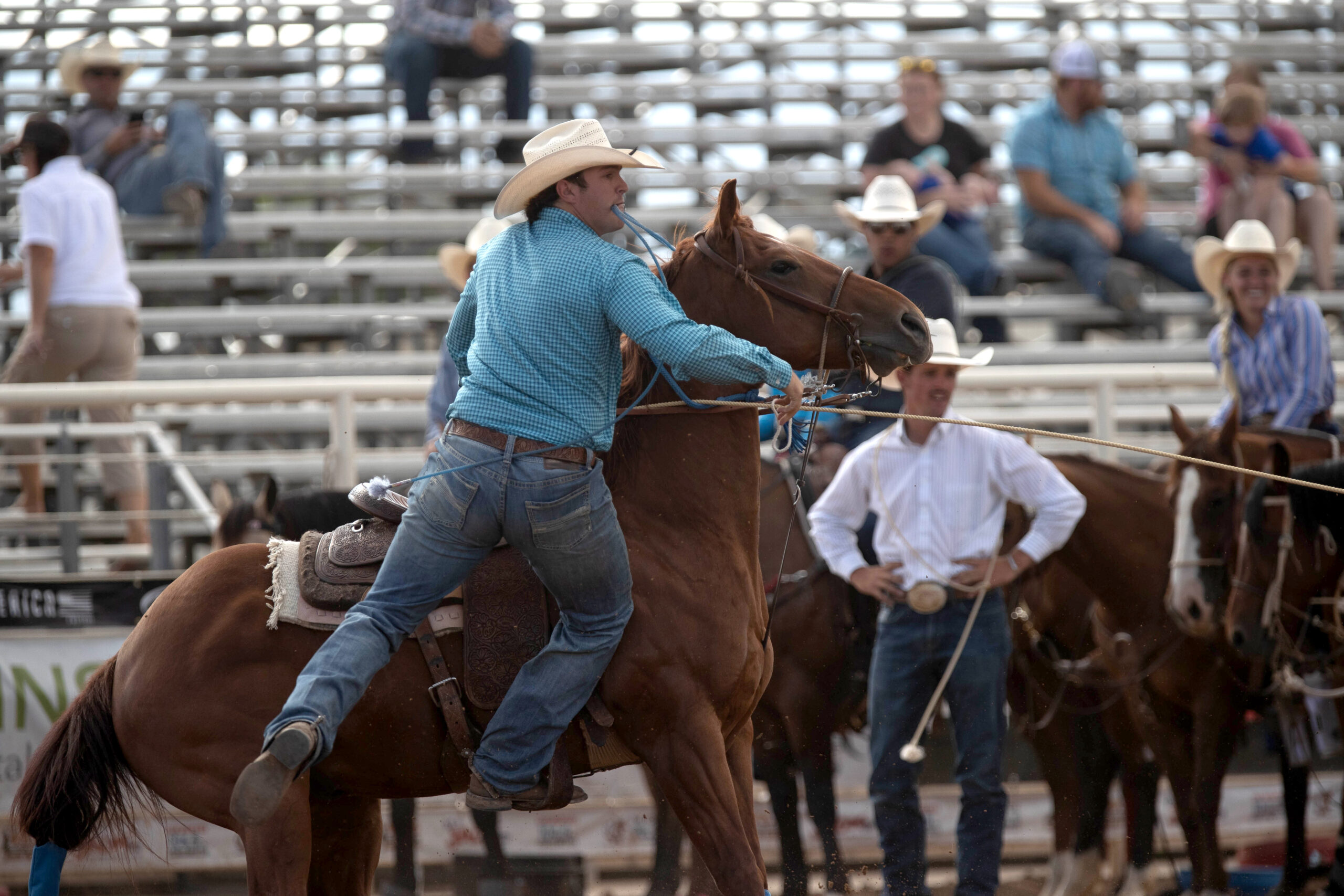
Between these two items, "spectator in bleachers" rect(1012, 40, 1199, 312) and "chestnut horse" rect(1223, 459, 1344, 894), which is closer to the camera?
"chestnut horse" rect(1223, 459, 1344, 894)

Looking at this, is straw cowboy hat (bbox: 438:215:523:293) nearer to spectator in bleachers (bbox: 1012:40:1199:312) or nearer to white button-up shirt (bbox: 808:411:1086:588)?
white button-up shirt (bbox: 808:411:1086:588)

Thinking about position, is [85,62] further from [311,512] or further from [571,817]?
[571,817]

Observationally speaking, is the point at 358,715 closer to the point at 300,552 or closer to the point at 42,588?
the point at 300,552

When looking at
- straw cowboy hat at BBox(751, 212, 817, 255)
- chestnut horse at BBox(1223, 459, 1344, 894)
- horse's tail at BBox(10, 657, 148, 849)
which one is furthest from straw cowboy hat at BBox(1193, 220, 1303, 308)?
horse's tail at BBox(10, 657, 148, 849)

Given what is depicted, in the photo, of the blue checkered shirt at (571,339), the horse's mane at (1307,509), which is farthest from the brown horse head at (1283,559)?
the blue checkered shirt at (571,339)

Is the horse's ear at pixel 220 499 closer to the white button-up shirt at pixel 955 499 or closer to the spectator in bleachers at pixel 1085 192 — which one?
the white button-up shirt at pixel 955 499

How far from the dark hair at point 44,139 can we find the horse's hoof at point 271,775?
497 centimetres

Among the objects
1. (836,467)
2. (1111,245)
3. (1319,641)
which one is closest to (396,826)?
(836,467)

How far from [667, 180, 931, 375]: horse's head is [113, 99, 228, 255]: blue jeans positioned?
6.76 metres

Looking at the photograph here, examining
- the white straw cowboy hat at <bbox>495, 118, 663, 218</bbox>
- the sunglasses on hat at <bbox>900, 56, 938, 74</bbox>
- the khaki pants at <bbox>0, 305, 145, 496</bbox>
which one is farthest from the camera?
the sunglasses on hat at <bbox>900, 56, 938, 74</bbox>

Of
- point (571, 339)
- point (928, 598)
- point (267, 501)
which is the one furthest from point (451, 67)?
point (571, 339)

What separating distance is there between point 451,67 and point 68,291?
4.58 meters

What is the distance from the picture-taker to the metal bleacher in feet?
29.0

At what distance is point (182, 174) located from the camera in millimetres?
9477
